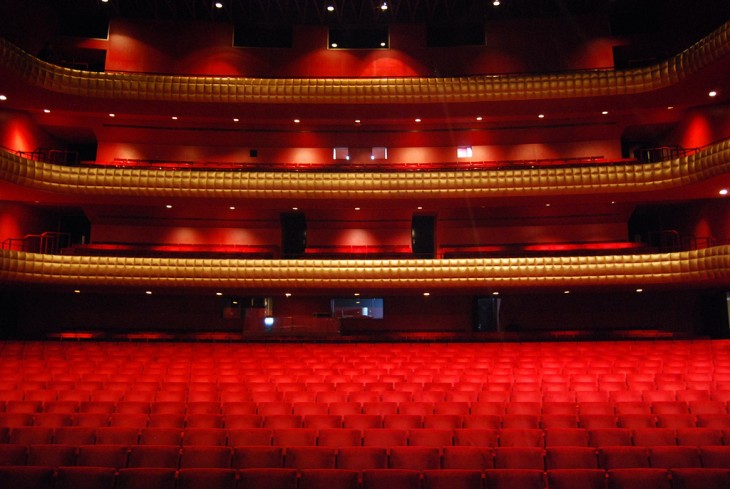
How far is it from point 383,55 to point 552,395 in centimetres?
1103

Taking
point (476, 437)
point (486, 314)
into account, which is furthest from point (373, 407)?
point (486, 314)

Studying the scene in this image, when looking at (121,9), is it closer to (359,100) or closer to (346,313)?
(359,100)

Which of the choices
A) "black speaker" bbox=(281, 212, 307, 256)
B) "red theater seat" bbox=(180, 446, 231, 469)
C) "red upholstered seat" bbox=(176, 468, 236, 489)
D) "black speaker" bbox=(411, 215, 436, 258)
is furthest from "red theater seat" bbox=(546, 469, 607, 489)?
"black speaker" bbox=(281, 212, 307, 256)

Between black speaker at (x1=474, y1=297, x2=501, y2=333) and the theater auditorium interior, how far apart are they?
9 centimetres

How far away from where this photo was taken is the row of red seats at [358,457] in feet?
13.9

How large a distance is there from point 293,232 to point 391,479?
11432 mm

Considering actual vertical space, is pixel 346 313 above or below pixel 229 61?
below

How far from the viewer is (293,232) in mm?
14906

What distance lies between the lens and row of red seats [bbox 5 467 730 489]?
12.4 ft

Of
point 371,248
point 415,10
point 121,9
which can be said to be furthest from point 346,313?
point 121,9

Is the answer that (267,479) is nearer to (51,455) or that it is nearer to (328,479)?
(328,479)

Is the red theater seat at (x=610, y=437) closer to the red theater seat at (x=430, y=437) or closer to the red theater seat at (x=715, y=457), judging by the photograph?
the red theater seat at (x=715, y=457)

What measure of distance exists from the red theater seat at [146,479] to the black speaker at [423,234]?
11.4 metres

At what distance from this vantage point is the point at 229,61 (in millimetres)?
14656
